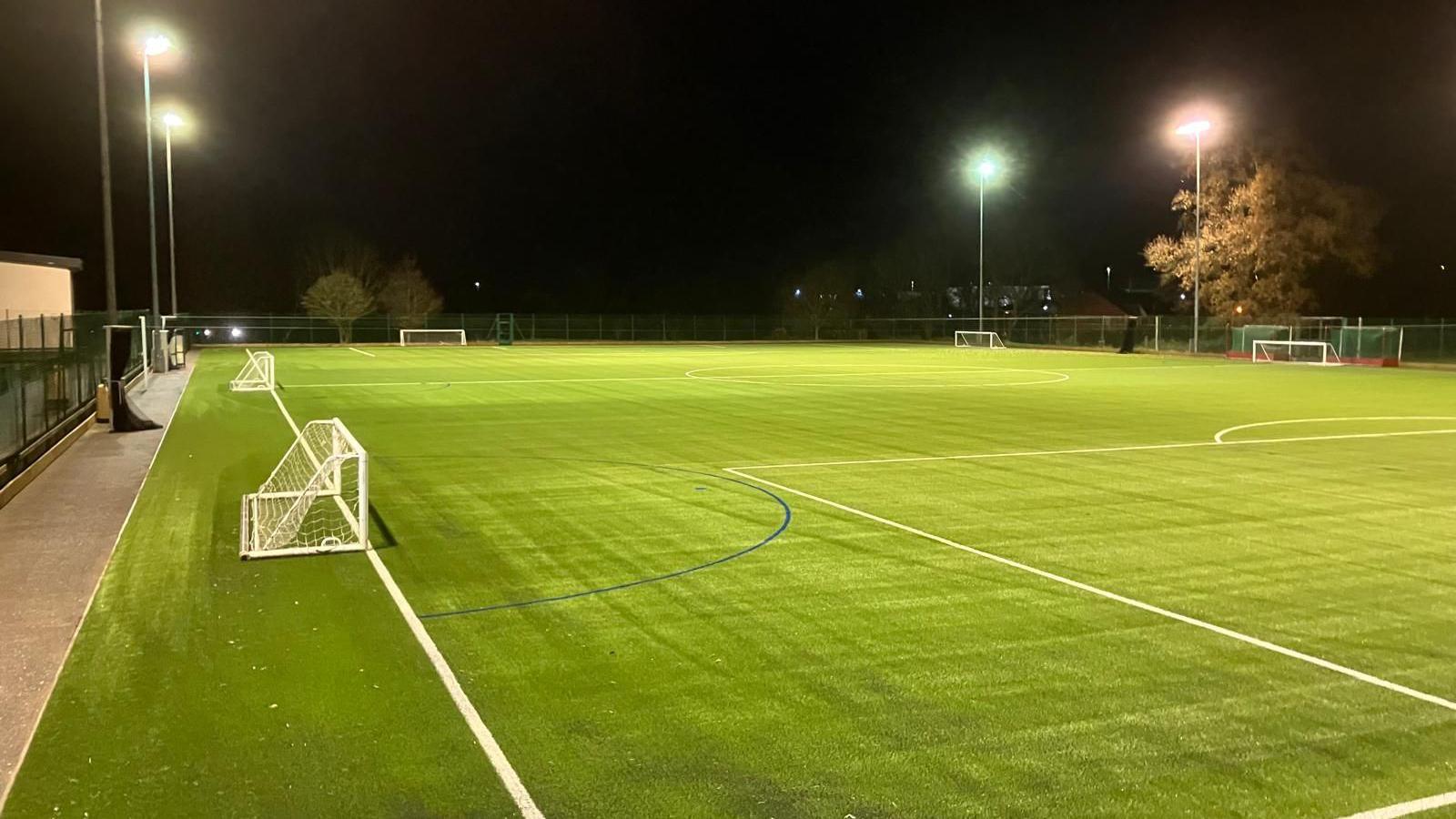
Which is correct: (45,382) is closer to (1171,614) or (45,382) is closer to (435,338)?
(1171,614)

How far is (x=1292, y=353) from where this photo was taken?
48.8 metres

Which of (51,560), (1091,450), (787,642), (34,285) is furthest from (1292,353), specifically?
(34,285)

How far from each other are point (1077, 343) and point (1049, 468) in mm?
51918

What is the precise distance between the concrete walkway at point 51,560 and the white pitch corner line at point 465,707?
2.01m

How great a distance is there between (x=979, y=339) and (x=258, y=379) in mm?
46685

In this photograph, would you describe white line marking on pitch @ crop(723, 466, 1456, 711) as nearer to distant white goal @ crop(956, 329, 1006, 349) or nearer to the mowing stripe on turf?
the mowing stripe on turf

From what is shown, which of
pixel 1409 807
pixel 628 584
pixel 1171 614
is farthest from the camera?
pixel 628 584

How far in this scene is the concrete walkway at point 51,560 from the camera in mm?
5973

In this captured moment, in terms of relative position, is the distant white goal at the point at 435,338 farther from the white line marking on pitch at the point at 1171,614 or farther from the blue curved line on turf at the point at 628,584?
the white line marking on pitch at the point at 1171,614

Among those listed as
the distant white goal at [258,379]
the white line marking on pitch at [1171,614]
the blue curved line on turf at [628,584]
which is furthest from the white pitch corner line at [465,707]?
the distant white goal at [258,379]

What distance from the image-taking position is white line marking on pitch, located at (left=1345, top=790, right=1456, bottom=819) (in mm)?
4547

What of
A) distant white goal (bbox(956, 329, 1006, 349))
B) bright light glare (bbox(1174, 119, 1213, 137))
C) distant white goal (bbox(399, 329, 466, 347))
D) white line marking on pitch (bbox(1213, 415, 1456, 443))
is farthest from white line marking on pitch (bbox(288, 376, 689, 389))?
distant white goal (bbox(399, 329, 466, 347))

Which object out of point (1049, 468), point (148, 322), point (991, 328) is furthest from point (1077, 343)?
point (1049, 468)

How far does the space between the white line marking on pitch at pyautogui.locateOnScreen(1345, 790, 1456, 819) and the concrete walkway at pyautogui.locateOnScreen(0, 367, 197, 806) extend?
580 cm
